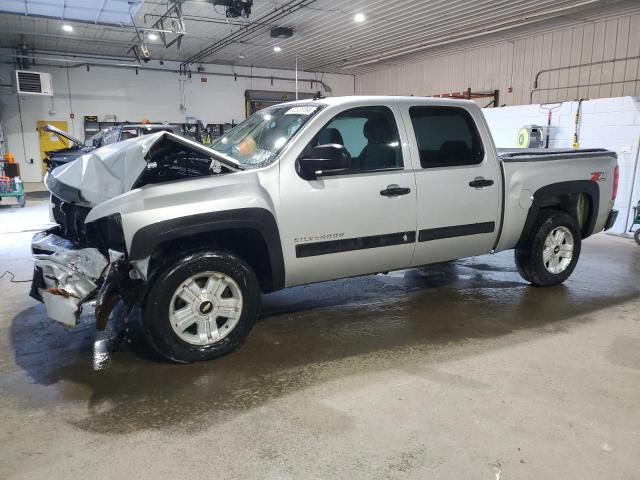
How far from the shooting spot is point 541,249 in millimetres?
4648

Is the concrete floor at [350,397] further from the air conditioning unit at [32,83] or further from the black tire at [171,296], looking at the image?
the air conditioning unit at [32,83]

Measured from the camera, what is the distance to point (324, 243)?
3.48 m

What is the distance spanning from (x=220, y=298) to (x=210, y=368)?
0.46 metres

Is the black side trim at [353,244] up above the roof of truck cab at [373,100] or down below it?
below

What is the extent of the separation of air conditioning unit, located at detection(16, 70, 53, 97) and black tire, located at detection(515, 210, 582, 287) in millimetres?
14736

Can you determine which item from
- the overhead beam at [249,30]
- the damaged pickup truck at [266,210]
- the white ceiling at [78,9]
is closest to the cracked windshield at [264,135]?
the damaged pickup truck at [266,210]

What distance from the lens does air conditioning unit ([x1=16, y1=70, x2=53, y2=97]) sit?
553 inches

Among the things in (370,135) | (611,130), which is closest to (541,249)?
(370,135)

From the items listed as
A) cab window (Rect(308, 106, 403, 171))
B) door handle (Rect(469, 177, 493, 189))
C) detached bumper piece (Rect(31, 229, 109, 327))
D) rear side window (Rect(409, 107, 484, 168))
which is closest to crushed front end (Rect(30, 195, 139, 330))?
detached bumper piece (Rect(31, 229, 109, 327))

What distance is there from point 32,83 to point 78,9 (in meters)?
4.74

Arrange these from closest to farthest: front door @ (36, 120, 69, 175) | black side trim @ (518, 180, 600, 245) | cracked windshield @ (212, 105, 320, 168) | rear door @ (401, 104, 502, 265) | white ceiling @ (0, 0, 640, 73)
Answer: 1. cracked windshield @ (212, 105, 320, 168)
2. rear door @ (401, 104, 502, 265)
3. black side trim @ (518, 180, 600, 245)
4. white ceiling @ (0, 0, 640, 73)
5. front door @ (36, 120, 69, 175)

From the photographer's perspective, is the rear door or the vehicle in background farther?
the vehicle in background

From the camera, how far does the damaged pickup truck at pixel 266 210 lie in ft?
9.87

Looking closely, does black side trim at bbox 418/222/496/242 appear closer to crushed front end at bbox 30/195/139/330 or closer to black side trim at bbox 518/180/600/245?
black side trim at bbox 518/180/600/245
